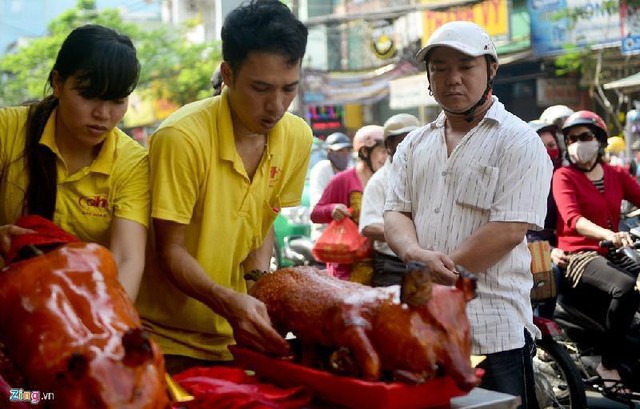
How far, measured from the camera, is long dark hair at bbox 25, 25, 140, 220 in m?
2.46

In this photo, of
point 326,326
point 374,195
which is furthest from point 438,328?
point 374,195

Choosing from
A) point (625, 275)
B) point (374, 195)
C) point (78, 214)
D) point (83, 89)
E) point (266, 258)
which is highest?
point (83, 89)

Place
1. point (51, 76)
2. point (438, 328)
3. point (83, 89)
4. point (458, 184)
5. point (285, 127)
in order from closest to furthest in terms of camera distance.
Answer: point (438, 328) → point (83, 89) → point (51, 76) → point (285, 127) → point (458, 184)

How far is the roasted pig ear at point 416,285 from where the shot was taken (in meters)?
2.02

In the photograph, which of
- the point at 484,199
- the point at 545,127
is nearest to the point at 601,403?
the point at 545,127

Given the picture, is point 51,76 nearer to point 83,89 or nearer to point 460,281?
point 83,89

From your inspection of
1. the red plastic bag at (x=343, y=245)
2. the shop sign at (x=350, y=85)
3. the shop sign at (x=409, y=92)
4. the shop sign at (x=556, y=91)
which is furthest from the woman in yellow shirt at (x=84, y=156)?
the shop sign at (x=350, y=85)

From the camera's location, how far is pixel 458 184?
3.26m

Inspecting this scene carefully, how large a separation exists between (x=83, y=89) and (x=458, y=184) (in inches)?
55.4

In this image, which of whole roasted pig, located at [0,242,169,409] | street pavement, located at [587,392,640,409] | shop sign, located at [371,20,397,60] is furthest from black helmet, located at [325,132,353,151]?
shop sign, located at [371,20,397,60]

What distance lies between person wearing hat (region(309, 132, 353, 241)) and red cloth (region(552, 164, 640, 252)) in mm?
3807

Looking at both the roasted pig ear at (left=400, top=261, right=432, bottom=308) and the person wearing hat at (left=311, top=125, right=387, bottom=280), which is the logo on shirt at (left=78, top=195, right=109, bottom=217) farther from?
the person wearing hat at (left=311, top=125, right=387, bottom=280)

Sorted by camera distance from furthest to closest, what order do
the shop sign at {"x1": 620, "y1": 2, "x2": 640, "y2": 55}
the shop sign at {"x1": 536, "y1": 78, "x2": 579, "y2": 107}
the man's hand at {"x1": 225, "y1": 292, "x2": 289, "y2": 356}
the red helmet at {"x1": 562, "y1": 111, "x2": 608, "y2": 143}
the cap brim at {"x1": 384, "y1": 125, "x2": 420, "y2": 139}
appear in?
the shop sign at {"x1": 536, "y1": 78, "x2": 579, "y2": 107}, the shop sign at {"x1": 620, "y1": 2, "x2": 640, "y2": 55}, the cap brim at {"x1": 384, "y1": 125, "x2": 420, "y2": 139}, the red helmet at {"x1": 562, "y1": 111, "x2": 608, "y2": 143}, the man's hand at {"x1": 225, "y1": 292, "x2": 289, "y2": 356}

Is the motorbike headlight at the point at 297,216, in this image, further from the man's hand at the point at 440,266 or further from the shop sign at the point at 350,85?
the man's hand at the point at 440,266
